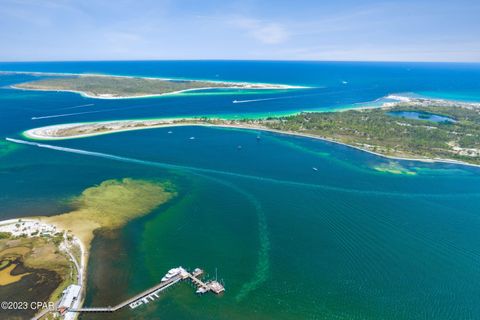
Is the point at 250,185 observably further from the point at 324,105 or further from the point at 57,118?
the point at 324,105

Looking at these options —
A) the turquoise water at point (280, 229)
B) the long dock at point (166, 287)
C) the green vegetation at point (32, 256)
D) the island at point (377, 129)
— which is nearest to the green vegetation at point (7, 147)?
the turquoise water at point (280, 229)

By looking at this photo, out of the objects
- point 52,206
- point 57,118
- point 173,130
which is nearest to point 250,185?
point 52,206

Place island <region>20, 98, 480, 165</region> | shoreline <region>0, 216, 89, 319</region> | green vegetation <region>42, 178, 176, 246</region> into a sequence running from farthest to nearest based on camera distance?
island <region>20, 98, 480, 165</region>, green vegetation <region>42, 178, 176, 246</region>, shoreline <region>0, 216, 89, 319</region>

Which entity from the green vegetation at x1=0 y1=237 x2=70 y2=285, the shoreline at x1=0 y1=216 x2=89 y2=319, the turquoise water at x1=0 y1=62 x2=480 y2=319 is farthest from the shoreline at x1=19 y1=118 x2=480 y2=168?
the green vegetation at x1=0 y1=237 x2=70 y2=285

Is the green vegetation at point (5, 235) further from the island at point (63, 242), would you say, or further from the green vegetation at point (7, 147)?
the green vegetation at point (7, 147)

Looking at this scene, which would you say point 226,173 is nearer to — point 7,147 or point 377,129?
point 377,129

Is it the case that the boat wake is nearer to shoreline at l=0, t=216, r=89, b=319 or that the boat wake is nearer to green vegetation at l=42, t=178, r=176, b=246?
green vegetation at l=42, t=178, r=176, b=246
